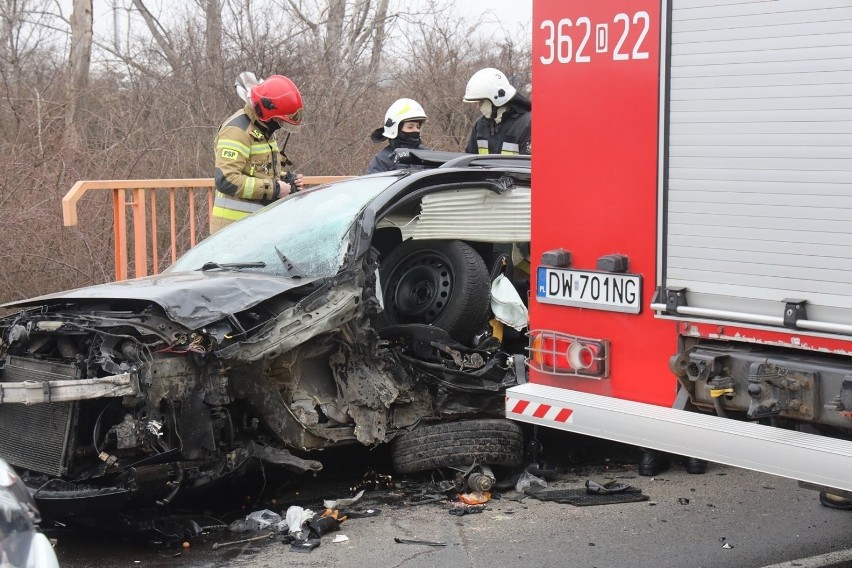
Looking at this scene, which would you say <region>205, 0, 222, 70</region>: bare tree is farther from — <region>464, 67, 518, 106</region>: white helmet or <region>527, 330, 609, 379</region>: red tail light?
<region>527, 330, 609, 379</region>: red tail light

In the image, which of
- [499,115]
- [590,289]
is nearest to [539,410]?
[590,289]

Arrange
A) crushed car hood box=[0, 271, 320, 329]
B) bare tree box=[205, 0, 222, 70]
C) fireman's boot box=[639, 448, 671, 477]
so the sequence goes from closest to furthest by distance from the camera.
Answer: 1. crushed car hood box=[0, 271, 320, 329]
2. fireman's boot box=[639, 448, 671, 477]
3. bare tree box=[205, 0, 222, 70]

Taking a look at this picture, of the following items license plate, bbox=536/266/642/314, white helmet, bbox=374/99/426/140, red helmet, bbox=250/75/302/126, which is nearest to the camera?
license plate, bbox=536/266/642/314

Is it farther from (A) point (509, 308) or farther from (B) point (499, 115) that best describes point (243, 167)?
(A) point (509, 308)

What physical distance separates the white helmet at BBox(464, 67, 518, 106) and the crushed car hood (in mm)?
3740

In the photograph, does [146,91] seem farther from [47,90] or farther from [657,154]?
[657,154]

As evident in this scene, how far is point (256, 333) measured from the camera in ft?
16.7

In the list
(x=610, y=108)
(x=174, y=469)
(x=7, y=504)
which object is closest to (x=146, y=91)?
(x=174, y=469)

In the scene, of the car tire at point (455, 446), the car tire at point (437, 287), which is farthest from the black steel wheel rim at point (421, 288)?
the car tire at point (455, 446)

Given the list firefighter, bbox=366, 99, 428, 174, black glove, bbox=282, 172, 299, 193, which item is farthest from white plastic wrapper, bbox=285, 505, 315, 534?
firefighter, bbox=366, 99, 428, 174

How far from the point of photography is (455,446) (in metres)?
5.69

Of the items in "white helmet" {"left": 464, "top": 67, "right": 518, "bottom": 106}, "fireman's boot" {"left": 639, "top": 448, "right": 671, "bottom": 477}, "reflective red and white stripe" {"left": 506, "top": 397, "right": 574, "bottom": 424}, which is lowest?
"fireman's boot" {"left": 639, "top": 448, "right": 671, "bottom": 477}

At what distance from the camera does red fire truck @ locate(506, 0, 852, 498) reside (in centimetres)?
357

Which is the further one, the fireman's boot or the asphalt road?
the fireman's boot
